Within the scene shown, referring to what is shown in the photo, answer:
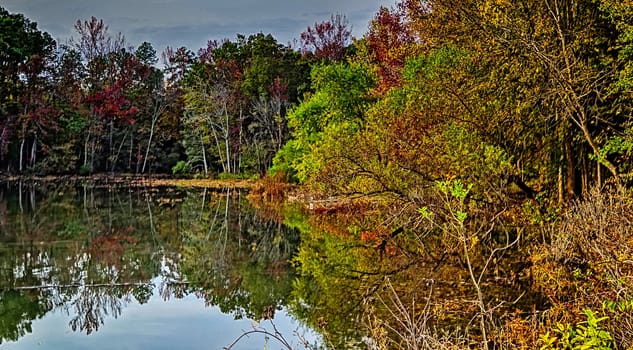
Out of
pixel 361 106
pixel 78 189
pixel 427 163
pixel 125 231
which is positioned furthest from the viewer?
pixel 78 189

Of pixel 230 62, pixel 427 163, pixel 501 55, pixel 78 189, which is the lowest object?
pixel 78 189


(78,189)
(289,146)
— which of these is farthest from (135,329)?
(78,189)

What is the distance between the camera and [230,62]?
127 feet

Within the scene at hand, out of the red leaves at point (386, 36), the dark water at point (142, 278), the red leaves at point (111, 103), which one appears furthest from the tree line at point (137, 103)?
the dark water at point (142, 278)

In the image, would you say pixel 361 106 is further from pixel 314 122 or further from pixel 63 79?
pixel 63 79

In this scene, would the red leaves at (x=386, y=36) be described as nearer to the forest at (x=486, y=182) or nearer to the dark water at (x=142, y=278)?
the forest at (x=486, y=182)

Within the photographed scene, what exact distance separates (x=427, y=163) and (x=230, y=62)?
28353 mm

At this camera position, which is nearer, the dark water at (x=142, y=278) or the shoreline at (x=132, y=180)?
the dark water at (x=142, y=278)

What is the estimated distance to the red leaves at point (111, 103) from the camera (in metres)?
37.5

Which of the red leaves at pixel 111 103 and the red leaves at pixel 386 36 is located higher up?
the red leaves at pixel 386 36

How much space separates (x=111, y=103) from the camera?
124ft

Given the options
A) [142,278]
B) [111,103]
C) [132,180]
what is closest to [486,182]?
[142,278]

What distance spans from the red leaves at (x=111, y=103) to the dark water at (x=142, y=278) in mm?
16404

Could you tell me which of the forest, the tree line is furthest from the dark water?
the tree line
